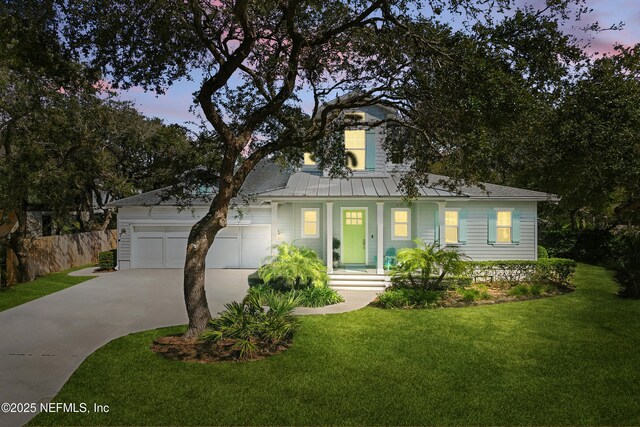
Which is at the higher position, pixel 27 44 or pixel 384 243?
pixel 27 44

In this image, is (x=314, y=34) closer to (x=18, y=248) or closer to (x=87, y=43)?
(x=87, y=43)

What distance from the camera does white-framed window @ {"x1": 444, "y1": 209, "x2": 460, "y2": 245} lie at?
16500mm

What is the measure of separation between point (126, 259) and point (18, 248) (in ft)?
12.9

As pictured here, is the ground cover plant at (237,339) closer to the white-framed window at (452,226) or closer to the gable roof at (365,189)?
the gable roof at (365,189)

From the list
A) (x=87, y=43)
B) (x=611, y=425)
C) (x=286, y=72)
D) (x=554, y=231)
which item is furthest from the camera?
(x=554, y=231)

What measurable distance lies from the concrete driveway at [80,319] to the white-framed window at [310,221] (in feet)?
10.0

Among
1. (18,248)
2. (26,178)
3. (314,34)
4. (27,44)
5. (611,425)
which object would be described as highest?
(314,34)

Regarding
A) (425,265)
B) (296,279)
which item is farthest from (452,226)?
(296,279)

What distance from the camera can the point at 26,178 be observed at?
519 inches

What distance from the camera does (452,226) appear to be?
16.6 meters

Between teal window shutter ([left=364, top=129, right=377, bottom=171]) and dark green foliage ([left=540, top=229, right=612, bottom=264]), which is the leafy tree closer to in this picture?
teal window shutter ([left=364, top=129, right=377, bottom=171])

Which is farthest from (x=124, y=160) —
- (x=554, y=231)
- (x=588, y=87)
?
(x=554, y=231)

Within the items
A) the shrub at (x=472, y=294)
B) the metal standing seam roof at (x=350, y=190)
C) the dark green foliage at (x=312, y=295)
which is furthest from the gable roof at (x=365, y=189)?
the dark green foliage at (x=312, y=295)

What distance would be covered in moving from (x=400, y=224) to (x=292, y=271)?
614 cm
